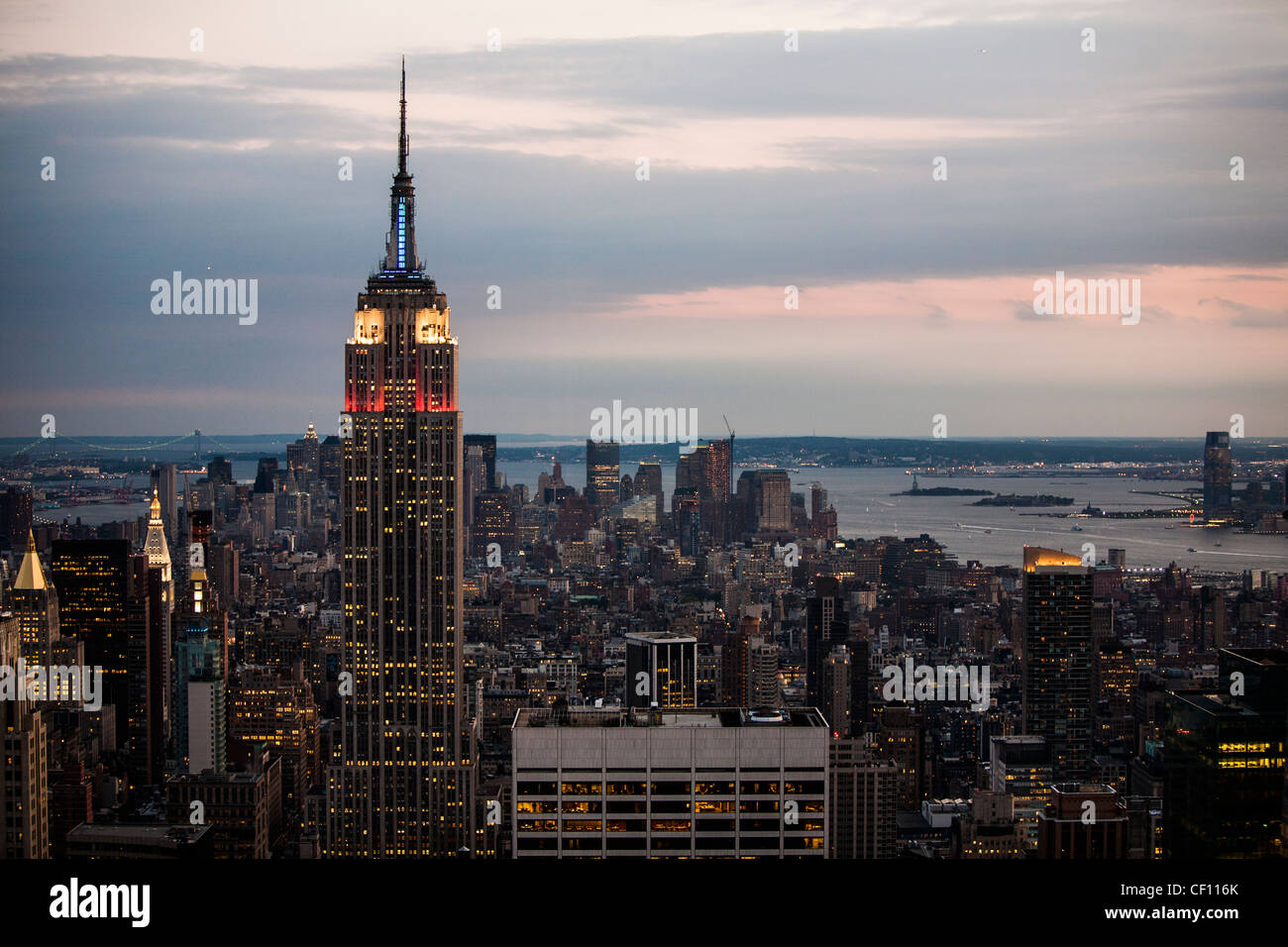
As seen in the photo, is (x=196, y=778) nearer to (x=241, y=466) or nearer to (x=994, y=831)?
(x=241, y=466)

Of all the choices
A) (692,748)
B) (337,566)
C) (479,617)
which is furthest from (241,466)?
(692,748)

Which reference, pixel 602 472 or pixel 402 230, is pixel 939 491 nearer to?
pixel 602 472

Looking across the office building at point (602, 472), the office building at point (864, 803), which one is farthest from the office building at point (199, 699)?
the office building at point (864, 803)

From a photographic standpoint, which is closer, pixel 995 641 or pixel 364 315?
pixel 364 315

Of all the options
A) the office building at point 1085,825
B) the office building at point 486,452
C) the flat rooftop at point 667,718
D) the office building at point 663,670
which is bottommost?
the office building at point 1085,825

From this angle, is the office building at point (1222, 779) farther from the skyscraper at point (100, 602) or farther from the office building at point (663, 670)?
the skyscraper at point (100, 602)

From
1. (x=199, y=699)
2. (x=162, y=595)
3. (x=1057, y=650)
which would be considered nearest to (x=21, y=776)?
(x=199, y=699)
